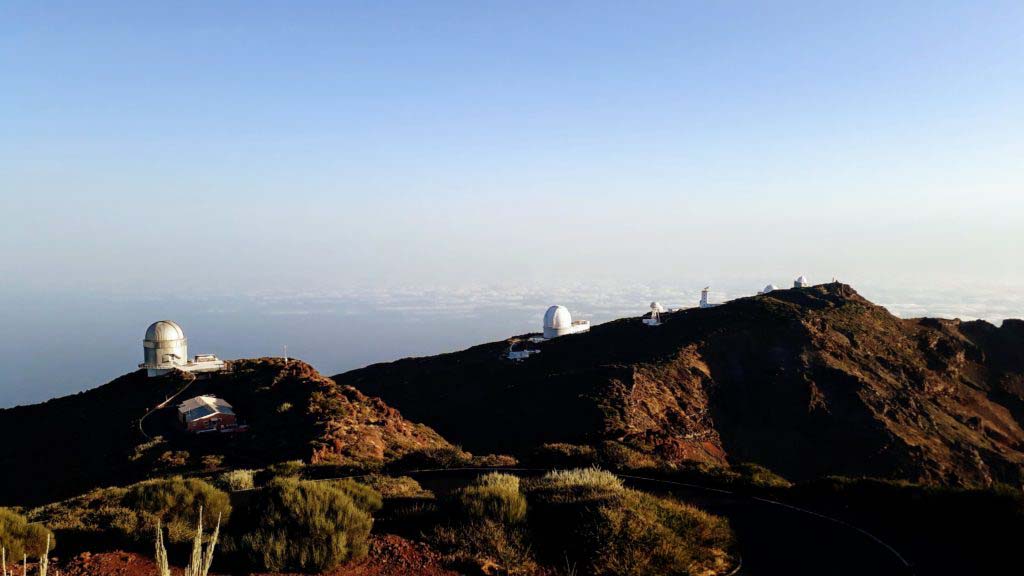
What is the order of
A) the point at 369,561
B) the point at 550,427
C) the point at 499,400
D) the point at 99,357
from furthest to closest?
the point at 99,357 → the point at 499,400 → the point at 550,427 → the point at 369,561

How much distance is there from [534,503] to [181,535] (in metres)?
5.29

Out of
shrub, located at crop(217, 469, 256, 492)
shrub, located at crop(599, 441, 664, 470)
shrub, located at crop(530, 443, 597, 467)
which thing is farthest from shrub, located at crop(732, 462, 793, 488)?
shrub, located at crop(217, 469, 256, 492)

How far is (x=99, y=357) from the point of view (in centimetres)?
17338

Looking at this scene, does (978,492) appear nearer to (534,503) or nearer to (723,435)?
(534,503)

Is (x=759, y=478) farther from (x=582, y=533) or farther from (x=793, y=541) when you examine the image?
(x=582, y=533)

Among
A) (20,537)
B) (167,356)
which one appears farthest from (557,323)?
(20,537)

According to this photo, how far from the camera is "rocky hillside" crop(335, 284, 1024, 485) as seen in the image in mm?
28234

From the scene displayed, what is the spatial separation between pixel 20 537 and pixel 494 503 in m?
6.65

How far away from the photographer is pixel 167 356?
32.5 metres

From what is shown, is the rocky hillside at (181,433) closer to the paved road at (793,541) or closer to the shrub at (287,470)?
the shrub at (287,470)

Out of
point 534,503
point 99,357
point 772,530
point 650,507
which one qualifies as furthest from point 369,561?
point 99,357

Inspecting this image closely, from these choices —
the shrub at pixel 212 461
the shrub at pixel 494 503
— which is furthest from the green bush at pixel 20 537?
the shrub at pixel 212 461

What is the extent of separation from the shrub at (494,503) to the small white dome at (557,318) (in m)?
37.1

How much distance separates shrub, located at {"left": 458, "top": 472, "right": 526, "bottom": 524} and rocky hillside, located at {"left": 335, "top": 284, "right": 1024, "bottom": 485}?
1311cm
